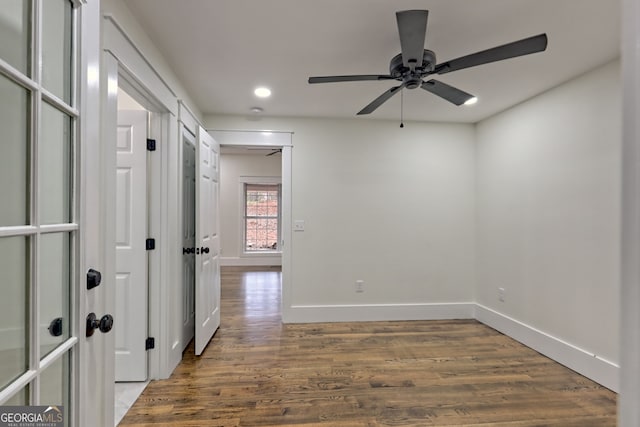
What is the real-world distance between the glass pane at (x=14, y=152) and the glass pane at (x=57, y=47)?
102 millimetres

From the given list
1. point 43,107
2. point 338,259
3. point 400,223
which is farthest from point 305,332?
point 43,107

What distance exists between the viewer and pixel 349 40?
2027 mm

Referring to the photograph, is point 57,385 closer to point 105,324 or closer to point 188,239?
point 105,324

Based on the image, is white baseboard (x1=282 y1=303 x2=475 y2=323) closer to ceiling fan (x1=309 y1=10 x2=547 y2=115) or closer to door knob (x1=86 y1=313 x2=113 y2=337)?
ceiling fan (x1=309 y1=10 x2=547 y2=115)

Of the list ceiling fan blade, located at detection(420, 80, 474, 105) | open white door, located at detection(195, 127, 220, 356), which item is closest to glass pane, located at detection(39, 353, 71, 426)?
open white door, located at detection(195, 127, 220, 356)

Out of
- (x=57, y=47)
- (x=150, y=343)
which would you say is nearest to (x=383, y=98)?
(x=57, y=47)

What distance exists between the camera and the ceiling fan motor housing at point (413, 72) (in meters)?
1.83

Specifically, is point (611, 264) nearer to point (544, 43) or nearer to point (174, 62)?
point (544, 43)

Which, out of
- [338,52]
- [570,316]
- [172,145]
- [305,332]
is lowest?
[305,332]

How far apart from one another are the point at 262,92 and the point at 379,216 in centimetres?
193

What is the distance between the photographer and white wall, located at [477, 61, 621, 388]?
2.32 meters

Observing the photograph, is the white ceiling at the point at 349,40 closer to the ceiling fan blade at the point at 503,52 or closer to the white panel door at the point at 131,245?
the ceiling fan blade at the point at 503,52

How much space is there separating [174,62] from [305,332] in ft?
9.14

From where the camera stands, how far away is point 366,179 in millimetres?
3777
